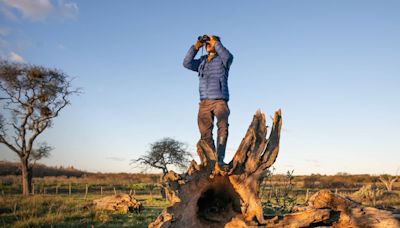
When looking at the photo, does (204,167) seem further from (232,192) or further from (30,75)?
(30,75)

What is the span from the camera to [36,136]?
26.4 m

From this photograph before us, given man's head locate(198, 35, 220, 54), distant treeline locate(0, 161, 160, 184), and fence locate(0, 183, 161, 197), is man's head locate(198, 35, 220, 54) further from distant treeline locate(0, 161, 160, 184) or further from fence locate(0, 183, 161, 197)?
distant treeline locate(0, 161, 160, 184)

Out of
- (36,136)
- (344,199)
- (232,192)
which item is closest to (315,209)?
(344,199)

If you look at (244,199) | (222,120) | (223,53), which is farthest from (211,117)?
(244,199)

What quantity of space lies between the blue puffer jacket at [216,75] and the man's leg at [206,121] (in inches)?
4.9

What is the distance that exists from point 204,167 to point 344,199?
1.76 metres

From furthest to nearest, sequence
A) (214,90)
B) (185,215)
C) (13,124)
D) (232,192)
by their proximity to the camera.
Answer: (13,124) < (214,90) < (232,192) < (185,215)

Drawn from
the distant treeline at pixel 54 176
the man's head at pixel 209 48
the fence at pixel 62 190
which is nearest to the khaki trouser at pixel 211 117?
the man's head at pixel 209 48

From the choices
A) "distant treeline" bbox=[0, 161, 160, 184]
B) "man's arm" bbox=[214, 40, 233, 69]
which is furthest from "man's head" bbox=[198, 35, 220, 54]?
"distant treeline" bbox=[0, 161, 160, 184]

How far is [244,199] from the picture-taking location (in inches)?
157

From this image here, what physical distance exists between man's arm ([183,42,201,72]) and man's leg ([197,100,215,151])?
67 centimetres

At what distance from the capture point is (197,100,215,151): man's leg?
17.1 ft

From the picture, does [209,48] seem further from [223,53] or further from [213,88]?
[213,88]

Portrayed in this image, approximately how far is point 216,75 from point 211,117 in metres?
0.63
